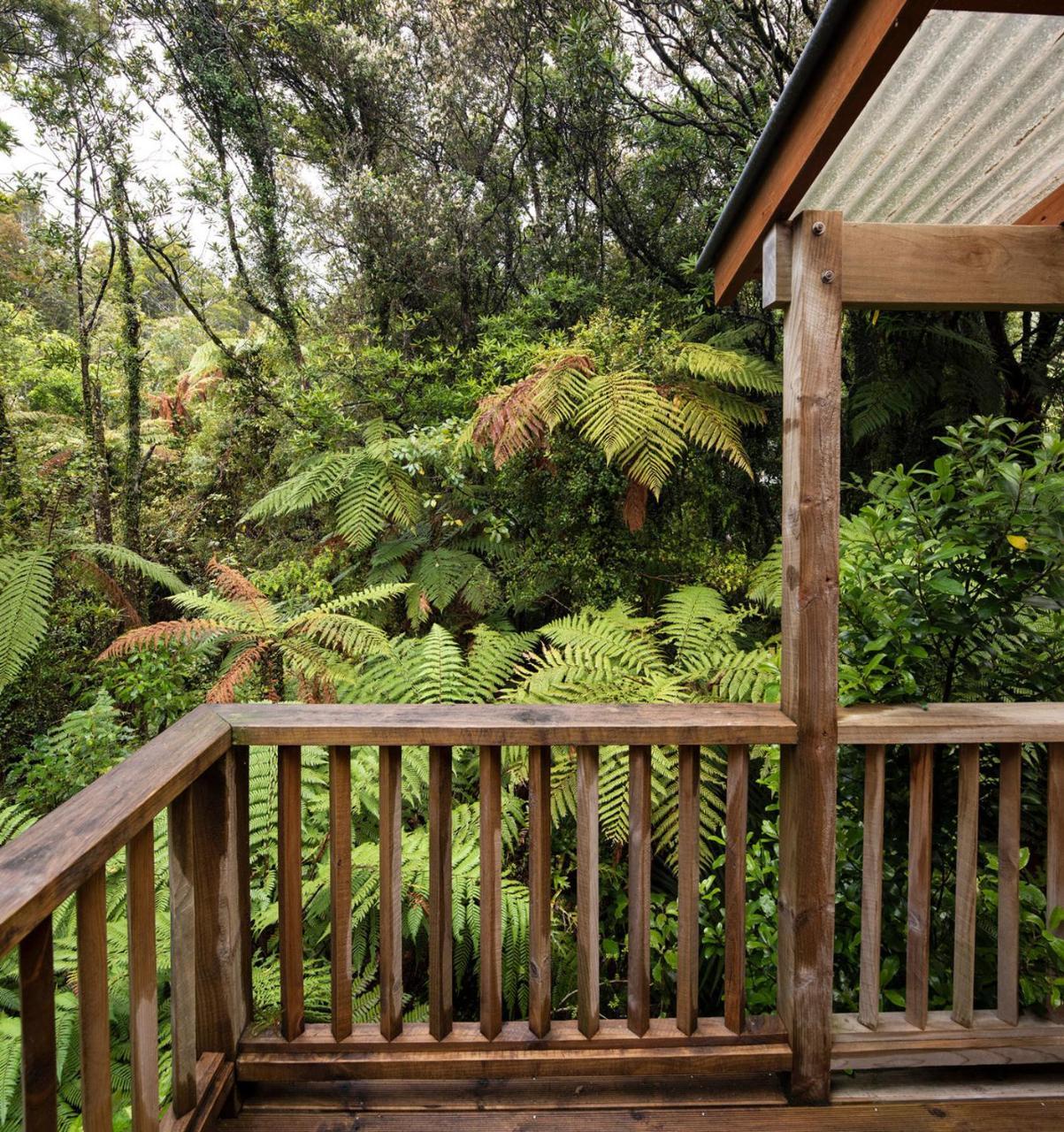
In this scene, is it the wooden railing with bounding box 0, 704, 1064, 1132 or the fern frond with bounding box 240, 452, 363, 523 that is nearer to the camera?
the wooden railing with bounding box 0, 704, 1064, 1132

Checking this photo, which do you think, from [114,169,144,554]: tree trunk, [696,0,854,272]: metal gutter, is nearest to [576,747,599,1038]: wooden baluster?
[696,0,854,272]: metal gutter

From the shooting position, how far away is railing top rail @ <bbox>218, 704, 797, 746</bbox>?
1244mm

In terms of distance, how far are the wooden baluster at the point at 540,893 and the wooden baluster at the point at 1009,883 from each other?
92 centimetres

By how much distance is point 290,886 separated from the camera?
1.31 metres

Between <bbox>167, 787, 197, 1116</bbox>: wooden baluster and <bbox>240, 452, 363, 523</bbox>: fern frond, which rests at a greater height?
<bbox>240, 452, 363, 523</bbox>: fern frond

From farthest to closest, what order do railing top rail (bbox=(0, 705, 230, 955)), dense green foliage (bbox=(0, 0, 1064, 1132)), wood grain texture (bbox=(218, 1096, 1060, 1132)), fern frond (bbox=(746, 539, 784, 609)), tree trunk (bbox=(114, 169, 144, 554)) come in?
1. tree trunk (bbox=(114, 169, 144, 554))
2. fern frond (bbox=(746, 539, 784, 609))
3. dense green foliage (bbox=(0, 0, 1064, 1132))
4. wood grain texture (bbox=(218, 1096, 1060, 1132))
5. railing top rail (bbox=(0, 705, 230, 955))

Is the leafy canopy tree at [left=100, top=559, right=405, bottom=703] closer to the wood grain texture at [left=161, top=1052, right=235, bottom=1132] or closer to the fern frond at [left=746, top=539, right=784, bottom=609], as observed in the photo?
the wood grain texture at [left=161, top=1052, right=235, bottom=1132]

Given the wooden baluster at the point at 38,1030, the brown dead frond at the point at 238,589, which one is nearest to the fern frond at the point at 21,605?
the brown dead frond at the point at 238,589

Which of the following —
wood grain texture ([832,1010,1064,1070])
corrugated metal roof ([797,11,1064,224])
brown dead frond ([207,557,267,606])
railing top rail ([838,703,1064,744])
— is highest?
corrugated metal roof ([797,11,1064,224])

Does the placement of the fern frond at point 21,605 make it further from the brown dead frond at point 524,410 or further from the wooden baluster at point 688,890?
the wooden baluster at point 688,890

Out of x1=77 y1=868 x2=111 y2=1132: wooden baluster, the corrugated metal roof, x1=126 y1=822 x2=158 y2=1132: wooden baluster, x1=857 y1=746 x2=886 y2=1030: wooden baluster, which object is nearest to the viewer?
x1=77 y1=868 x2=111 y2=1132: wooden baluster

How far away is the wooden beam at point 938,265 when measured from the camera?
4.11 feet

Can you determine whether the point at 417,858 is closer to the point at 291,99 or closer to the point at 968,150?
the point at 968,150

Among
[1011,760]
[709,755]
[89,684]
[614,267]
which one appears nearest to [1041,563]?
[1011,760]
